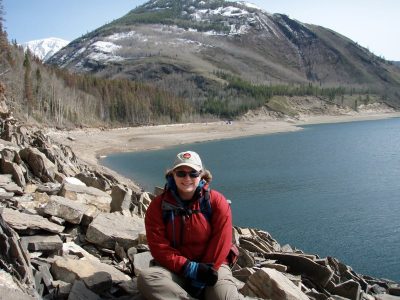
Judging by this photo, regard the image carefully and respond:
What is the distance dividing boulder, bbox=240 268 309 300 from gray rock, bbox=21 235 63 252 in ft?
11.7

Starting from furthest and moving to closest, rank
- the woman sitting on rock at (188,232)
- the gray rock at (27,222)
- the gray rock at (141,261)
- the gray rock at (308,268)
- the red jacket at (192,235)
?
the gray rock at (308,268), the gray rock at (27,222), the gray rock at (141,261), the red jacket at (192,235), the woman sitting on rock at (188,232)

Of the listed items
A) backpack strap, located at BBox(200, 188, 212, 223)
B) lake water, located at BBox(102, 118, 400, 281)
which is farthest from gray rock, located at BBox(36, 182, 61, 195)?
lake water, located at BBox(102, 118, 400, 281)

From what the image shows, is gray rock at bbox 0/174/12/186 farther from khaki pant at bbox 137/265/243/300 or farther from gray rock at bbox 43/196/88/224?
khaki pant at bbox 137/265/243/300

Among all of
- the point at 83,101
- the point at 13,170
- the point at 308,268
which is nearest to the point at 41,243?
the point at 13,170

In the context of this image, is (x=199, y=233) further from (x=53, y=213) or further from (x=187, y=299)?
(x=53, y=213)

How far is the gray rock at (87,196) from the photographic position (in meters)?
13.3

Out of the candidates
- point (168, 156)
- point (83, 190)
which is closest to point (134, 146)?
point (168, 156)

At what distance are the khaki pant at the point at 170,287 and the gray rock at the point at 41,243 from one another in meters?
2.39

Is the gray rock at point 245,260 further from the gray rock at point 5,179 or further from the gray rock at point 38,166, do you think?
the gray rock at point 38,166

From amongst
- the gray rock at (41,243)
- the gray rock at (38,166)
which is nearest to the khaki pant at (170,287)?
the gray rock at (41,243)

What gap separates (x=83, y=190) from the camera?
14.6 m

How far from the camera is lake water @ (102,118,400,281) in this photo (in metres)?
27.6

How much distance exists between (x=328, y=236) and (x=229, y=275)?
2418 centimetres

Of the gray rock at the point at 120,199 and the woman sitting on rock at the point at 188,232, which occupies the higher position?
the woman sitting on rock at the point at 188,232
